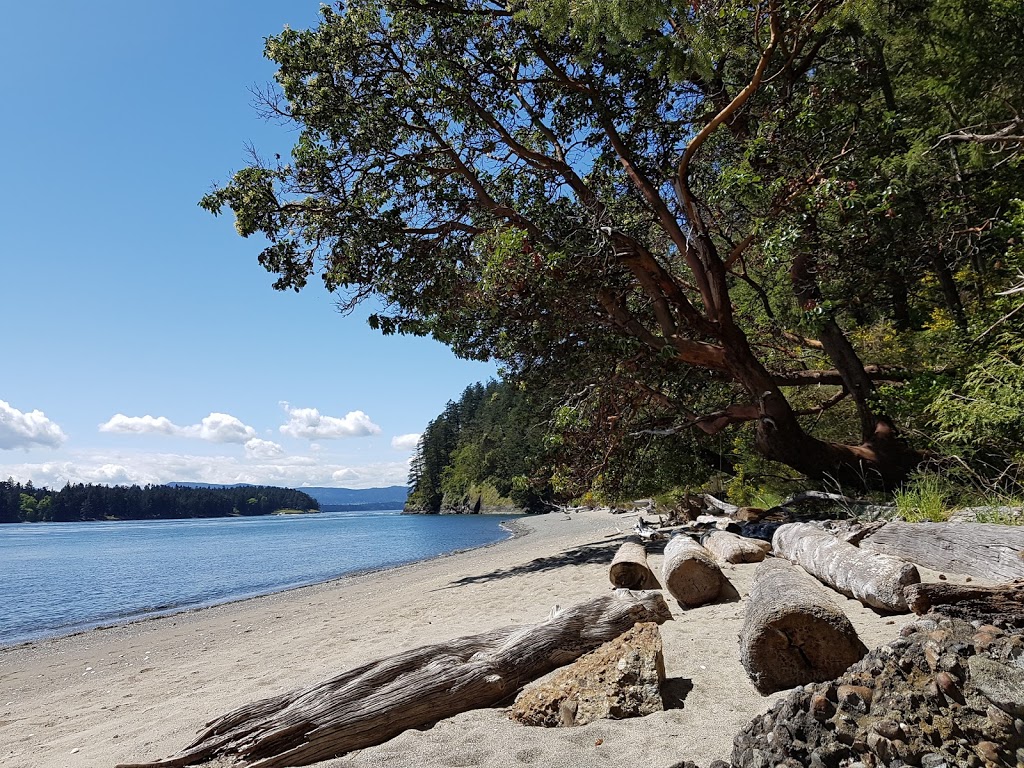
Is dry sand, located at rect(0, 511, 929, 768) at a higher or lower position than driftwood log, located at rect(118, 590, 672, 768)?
lower

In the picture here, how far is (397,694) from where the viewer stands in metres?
3.93

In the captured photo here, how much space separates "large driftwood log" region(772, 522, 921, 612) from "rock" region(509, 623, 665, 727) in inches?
75.5

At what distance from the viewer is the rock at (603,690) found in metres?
3.76

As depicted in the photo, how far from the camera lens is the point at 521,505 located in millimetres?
92188

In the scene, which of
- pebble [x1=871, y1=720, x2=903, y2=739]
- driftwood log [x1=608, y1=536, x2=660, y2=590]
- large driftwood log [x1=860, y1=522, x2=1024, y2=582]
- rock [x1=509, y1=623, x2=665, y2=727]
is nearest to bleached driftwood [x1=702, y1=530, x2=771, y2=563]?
driftwood log [x1=608, y1=536, x2=660, y2=590]

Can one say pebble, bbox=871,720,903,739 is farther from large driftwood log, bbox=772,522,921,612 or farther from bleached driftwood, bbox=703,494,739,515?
bleached driftwood, bbox=703,494,739,515

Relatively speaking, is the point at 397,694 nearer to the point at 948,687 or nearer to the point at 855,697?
the point at 855,697

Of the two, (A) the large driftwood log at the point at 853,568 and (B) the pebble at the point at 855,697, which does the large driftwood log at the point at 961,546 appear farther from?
(B) the pebble at the point at 855,697

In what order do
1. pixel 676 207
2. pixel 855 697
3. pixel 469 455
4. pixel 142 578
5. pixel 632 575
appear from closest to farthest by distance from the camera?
1. pixel 855 697
2. pixel 632 575
3. pixel 676 207
4. pixel 142 578
5. pixel 469 455

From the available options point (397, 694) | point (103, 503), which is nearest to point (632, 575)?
point (397, 694)

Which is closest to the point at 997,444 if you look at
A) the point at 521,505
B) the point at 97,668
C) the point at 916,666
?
the point at 916,666

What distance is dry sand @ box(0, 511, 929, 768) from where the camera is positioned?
3.43m

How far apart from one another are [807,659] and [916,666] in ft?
3.62

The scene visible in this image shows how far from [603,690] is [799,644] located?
1.29 m
